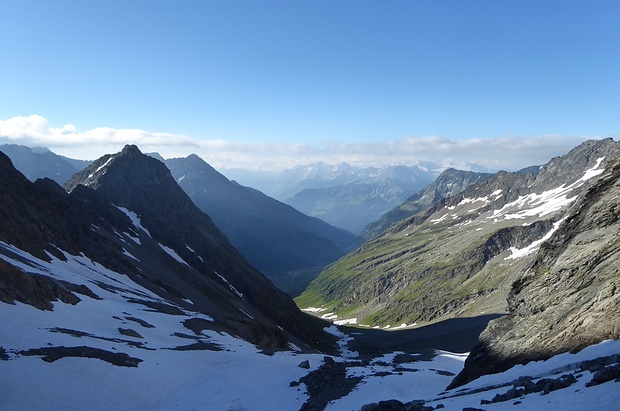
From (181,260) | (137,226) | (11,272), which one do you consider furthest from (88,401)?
(137,226)

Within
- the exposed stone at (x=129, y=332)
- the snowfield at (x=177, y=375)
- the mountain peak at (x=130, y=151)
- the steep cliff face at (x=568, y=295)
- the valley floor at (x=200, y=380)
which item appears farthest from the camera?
the mountain peak at (x=130, y=151)

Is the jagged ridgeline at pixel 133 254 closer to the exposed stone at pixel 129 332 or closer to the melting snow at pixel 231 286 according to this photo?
the melting snow at pixel 231 286

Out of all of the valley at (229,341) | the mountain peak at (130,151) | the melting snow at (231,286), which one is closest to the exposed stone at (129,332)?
the valley at (229,341)

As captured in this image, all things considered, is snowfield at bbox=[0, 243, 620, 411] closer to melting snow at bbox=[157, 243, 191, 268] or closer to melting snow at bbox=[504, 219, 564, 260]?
melting snow at bbox=[157, 243, 191, 268]

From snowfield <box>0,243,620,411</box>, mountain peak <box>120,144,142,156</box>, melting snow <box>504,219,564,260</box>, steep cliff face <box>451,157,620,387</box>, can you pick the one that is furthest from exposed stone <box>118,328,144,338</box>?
melting snow <box>504,219,564,260</box>

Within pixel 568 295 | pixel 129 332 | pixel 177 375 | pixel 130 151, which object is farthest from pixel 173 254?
pixel 568 295

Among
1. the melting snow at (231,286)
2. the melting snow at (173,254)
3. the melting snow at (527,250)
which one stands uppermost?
the melting snow at (527,250)

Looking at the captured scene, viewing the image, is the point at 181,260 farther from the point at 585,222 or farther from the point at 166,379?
the point at 585,222
